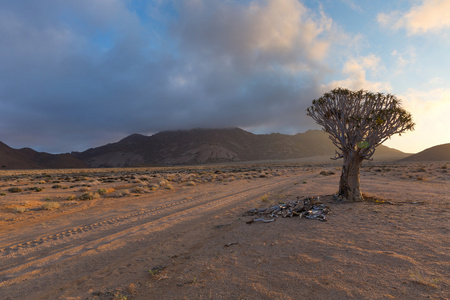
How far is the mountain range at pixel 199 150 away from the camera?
475ft

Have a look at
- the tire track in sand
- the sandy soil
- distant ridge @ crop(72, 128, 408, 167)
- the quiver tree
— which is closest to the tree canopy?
the quiver tree

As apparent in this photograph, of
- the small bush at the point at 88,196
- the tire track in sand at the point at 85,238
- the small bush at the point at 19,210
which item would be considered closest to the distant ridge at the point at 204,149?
the small bush at the point at 88,196

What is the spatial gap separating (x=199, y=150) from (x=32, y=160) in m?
95.7

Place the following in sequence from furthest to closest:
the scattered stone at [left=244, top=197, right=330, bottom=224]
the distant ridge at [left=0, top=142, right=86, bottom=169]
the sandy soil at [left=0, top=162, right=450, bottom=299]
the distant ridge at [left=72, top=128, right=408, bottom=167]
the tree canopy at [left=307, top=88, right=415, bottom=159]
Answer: the distant ridge at [left=72, top=128, right=408, bottom=167]
the distant ridge at [left=0, top=142, right=86, bottom=169]
the tree canopy at [left=307, top=88, right=415, bottom=159]
the scattered stone at [left=244, top=197, right=330, bottom=224]
the sandy soil at [left=0, top=162, right=450, bottom=299]

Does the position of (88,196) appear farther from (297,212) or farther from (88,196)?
(297,212)

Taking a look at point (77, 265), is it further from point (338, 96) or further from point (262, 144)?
point (262, 144)

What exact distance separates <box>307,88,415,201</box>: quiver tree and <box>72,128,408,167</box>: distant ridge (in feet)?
416

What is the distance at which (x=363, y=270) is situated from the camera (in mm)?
4438

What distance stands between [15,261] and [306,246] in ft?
26.3

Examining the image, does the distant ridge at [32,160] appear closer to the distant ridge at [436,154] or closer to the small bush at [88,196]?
the small bush at [88,196]

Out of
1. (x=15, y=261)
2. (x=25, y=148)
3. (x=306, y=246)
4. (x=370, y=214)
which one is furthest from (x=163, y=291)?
(x=25, y=148)

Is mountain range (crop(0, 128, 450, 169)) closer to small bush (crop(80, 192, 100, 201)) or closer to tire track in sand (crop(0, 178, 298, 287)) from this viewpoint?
small bush (crop(80, 192, 100, 201))

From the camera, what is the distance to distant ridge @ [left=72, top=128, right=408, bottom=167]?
497 ft

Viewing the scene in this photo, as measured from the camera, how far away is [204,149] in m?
155
